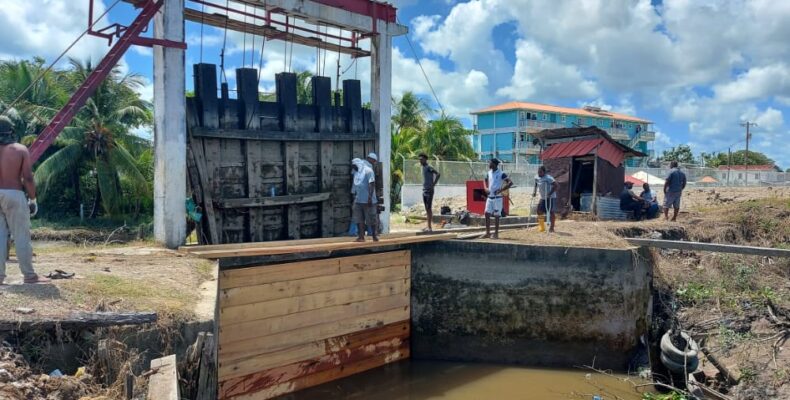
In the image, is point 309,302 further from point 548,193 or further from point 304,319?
point 548,193

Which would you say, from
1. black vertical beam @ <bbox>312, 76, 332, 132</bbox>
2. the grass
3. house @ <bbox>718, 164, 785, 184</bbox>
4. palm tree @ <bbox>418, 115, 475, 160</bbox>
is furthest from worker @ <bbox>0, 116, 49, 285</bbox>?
house @ <bbox>718, 164, 785, 184</bbox>

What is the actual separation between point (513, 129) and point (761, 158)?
108 feet

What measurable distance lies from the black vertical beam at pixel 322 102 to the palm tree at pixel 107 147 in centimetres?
1527

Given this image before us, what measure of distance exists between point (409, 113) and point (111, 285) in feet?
96.4

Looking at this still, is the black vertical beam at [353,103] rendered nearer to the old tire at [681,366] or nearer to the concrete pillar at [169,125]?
the concrete pillar at [169,125]

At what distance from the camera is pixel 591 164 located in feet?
56.5

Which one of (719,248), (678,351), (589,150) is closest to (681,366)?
(678,351)

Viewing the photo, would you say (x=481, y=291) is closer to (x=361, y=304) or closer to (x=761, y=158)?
(x=361, y=304)

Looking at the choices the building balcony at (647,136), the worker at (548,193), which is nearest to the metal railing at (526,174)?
the worker at (548,193)

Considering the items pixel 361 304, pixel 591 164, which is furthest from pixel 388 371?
pixel 591 164

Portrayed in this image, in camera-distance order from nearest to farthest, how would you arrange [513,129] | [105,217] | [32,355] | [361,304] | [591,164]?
[32,355] < [361,304] < [591,164] < [105,217] < [513,129]

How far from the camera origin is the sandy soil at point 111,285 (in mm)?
5109

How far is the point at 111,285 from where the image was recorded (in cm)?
590

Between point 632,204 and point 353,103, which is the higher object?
point 353,103
